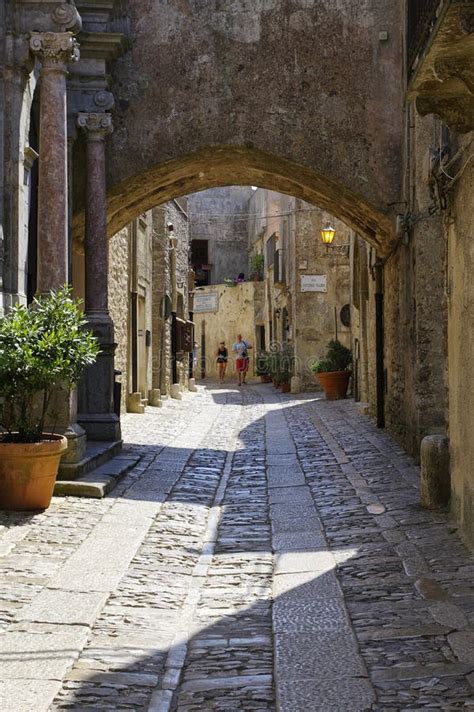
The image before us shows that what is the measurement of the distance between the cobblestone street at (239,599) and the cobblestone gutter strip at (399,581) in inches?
→ 0.5

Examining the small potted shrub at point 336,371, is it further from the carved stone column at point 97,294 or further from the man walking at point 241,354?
the man walking at point 241,354

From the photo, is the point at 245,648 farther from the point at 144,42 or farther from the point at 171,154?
the point at 144,42

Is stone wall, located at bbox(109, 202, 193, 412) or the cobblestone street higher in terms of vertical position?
stone wall, located at bbox(109, 202, 193, 412)

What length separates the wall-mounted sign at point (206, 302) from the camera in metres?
44.5

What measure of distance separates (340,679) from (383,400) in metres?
11.0

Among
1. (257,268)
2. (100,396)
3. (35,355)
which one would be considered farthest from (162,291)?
(257,268)

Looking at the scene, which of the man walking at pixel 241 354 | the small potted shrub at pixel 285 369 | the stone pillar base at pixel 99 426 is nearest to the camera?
the stone pillar base at pixel 99 426

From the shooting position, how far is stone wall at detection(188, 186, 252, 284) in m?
49.3

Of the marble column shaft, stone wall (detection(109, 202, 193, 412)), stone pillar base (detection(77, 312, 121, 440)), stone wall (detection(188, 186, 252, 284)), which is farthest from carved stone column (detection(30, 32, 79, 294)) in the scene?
stone wall (detection(188, 186, 252, 284))

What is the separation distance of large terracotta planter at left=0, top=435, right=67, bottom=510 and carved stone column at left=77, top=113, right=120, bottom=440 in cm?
389

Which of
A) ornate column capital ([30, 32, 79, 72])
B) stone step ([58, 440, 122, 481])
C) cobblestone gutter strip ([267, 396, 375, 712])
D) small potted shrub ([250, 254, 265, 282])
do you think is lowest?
cobblestone gutter strip ([267, 396, 375, 712])

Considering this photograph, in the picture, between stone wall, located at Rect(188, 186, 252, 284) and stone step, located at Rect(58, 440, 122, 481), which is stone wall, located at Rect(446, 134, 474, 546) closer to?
stone step, located at Rect(58, 440, 122, 481)

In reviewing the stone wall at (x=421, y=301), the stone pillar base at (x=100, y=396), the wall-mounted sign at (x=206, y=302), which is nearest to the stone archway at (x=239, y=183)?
the stone wall at (x=421, y=301)

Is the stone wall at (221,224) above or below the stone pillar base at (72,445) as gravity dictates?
above
